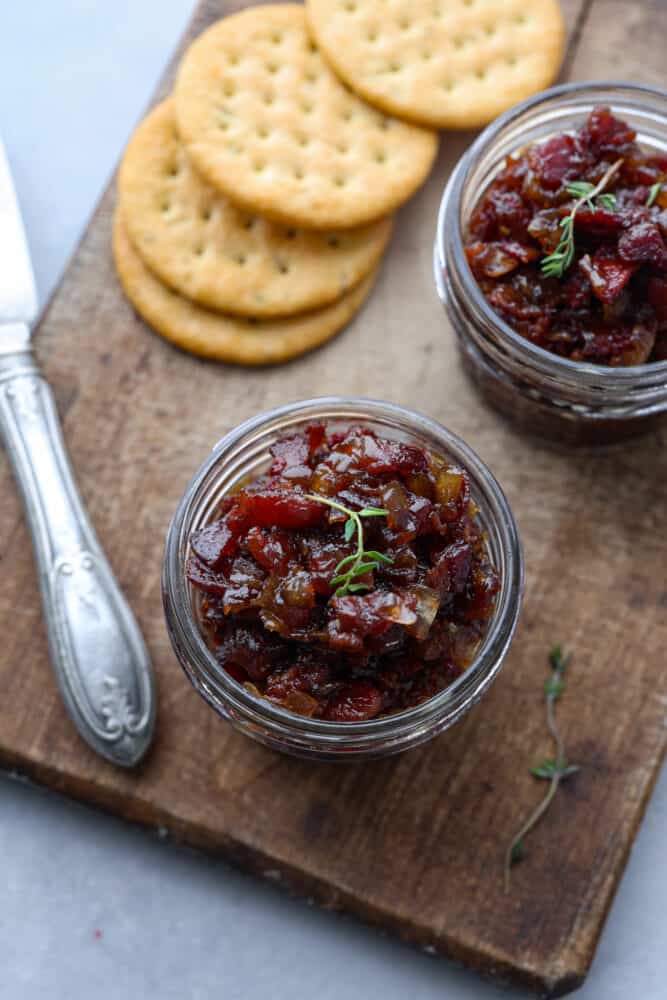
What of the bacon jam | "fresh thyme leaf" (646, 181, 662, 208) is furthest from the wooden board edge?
"fresh thyme leaf" (646, 181, 662, 208)

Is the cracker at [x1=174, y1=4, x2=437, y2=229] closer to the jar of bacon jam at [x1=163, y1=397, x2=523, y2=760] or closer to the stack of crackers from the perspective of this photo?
the stack of crackers

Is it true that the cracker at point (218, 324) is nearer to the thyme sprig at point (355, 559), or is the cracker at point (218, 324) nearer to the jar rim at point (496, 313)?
the jar rim at point (496, 313)

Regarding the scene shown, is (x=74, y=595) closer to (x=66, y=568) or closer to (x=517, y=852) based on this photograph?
(x=66, y=568)

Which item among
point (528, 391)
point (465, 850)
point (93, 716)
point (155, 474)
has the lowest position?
point (465, 850)

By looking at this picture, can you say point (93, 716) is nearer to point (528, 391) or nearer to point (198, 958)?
point (198, 958)

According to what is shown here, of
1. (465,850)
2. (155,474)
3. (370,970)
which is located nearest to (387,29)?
(155,474)
